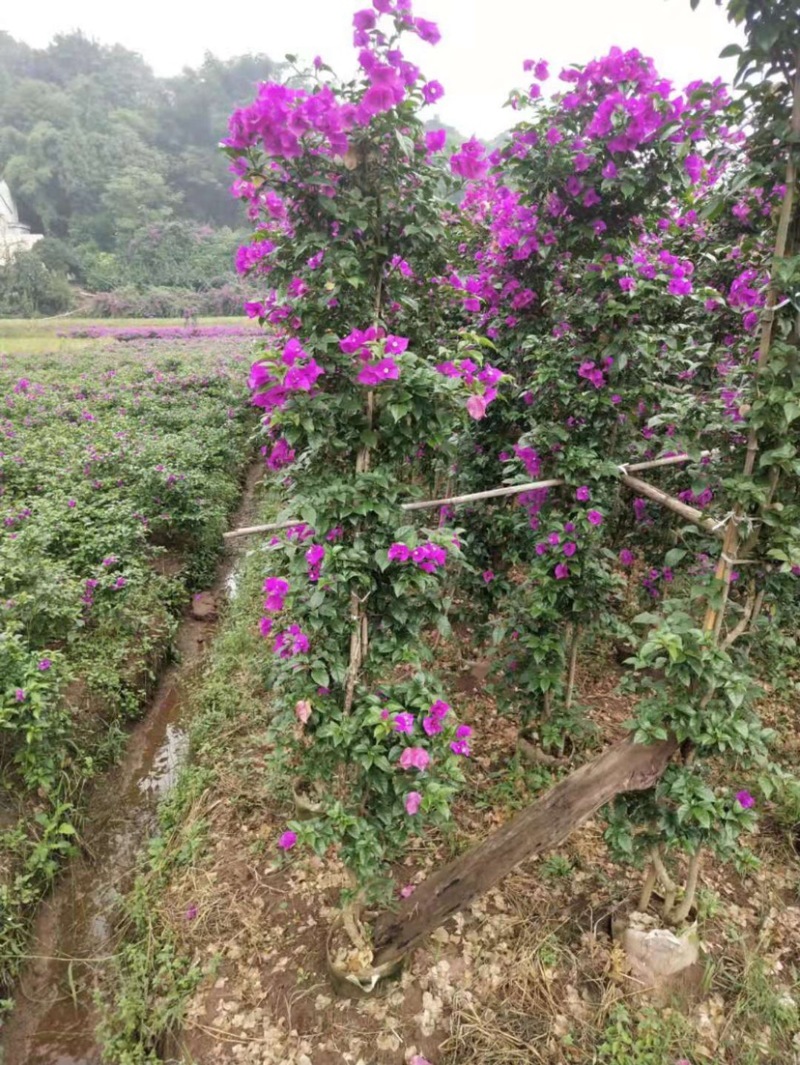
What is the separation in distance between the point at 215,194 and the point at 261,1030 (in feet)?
163

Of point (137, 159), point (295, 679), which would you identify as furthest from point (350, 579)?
point (137, 159)

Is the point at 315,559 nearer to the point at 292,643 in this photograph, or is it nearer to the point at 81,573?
the point at 292,643

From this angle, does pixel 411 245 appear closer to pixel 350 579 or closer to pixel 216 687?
pixel 350 579

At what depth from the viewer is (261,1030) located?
2.26 meters

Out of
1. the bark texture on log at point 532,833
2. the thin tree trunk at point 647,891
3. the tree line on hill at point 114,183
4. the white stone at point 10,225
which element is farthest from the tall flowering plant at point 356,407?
the white stone at point 10,225

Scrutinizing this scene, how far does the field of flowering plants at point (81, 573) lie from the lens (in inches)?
121

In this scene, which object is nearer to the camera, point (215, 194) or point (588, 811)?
point (588, 811)

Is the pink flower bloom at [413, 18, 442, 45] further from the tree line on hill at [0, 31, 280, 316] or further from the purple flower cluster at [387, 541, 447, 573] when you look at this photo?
the tree line on hill at [0, 31, 280, 316]

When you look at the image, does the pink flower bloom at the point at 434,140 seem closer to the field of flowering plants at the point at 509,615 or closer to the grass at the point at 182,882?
the field of flowering plants at the point at 509,615

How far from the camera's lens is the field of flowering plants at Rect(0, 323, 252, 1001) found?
3062 mm

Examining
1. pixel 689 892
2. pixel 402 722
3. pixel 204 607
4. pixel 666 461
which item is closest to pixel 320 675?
pixel 402 722

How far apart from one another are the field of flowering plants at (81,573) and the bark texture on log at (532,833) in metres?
1.73

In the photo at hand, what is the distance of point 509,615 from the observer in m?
3.25

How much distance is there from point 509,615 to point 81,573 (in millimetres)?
3123
